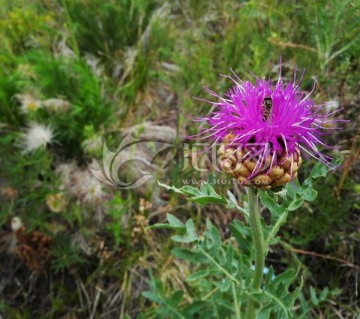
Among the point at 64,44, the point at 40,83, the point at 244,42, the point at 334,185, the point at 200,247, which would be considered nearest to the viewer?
the point at 200,247

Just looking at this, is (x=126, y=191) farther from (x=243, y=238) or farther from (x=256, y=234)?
(x=256, y=234)

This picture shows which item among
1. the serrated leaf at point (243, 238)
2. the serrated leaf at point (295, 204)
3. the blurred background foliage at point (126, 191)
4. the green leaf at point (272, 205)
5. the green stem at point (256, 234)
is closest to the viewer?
the green stem at point (256, 234)

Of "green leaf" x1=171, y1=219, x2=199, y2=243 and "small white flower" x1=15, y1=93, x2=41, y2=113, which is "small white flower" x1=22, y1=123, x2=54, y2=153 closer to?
"small white flower" x1=15, y1=93, x2=41, y2=113

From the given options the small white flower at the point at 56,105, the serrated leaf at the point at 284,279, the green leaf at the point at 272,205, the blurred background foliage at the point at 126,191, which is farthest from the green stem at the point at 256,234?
the small white flower at the point at 56,105

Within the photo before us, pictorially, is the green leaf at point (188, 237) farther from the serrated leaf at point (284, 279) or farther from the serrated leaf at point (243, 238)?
the serrated leaf at point (284, 279)

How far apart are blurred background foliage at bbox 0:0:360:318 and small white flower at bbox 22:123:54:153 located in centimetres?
5

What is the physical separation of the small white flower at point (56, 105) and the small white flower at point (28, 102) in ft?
0.18

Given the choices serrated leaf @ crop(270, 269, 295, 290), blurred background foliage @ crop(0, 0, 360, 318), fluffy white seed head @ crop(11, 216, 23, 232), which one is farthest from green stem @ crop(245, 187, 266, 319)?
fluffy white seed head @ crop(11, 216, 23, 232)

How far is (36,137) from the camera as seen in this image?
305 cm

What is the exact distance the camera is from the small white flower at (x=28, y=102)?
3145mm

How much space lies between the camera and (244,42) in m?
3.60

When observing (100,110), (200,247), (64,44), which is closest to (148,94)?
(100,110)

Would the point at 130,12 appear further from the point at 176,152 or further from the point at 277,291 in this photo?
the point at 277,291

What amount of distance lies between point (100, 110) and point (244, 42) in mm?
1261
